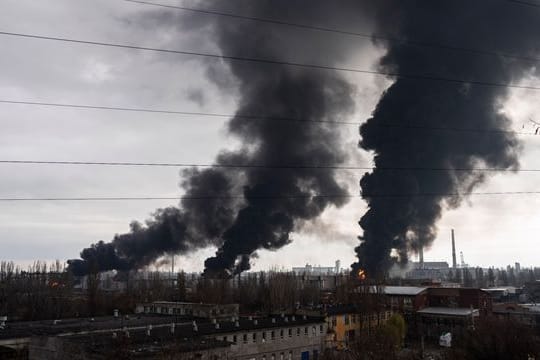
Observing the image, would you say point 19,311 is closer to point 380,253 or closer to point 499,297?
point 380,253

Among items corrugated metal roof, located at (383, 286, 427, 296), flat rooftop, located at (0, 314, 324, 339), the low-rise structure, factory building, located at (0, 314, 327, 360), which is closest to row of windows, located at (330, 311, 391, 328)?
factory building, located at (0, 314, 327, 360)

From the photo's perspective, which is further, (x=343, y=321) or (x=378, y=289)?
(x=378, y=289)

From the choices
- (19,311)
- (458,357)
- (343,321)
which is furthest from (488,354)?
(19,311)

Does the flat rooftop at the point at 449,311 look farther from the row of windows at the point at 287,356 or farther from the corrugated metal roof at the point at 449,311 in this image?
the row of windows at the point at 287,356

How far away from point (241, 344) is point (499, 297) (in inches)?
2324

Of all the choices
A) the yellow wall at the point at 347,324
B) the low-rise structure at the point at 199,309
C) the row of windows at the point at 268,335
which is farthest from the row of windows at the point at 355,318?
the low-rise structure at the point at 199,309

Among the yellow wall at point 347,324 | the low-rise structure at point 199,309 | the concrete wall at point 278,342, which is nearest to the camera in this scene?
the concrete wall at point 278,342

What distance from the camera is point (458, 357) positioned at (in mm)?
25359

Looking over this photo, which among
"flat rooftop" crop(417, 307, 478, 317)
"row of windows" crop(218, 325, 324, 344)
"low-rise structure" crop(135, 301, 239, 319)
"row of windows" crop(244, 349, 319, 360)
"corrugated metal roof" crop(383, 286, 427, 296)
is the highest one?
"corrugated metal roof" crop(383, 286, 427, 296)

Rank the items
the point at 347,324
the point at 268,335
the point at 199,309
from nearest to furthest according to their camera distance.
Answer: the point at 268,335 → the point at 199,309 → the point at 347,324

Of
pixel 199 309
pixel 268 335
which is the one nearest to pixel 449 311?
pixel 268 335

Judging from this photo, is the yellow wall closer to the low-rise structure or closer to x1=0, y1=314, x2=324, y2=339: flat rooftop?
x1=0, y1=314, x2=324, y2=339: flat rooftop

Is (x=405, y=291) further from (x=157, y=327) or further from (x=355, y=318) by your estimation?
(x=157, y=327)

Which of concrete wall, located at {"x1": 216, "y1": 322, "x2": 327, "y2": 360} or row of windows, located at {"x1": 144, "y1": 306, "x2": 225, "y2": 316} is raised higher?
row of windows, located at {"x1": 144, "y1": 306, "x2": 225, "y2": 316}
